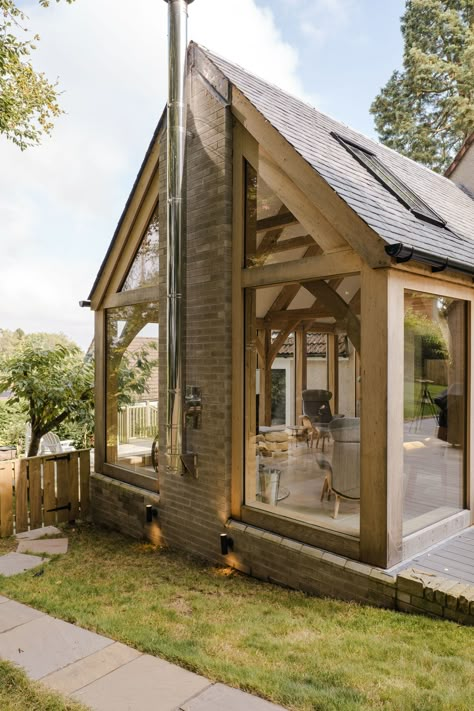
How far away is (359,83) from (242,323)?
23.2m

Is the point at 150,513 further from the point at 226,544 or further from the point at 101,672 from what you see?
the point at 101,672

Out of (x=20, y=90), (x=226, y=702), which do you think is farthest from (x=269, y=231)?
(x=20, y=90)

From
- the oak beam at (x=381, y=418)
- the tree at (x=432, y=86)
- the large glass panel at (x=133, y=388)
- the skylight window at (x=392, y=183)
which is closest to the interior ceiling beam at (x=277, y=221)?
the oak beam at (x=381, y=418)

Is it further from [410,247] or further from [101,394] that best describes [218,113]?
[101,394]

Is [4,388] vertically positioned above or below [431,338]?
below

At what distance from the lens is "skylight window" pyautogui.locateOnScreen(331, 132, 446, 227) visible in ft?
20.8

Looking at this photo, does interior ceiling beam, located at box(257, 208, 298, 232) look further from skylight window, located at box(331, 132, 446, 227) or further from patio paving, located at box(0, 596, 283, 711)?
patio paving, located at box(0, 596, 283, 711)

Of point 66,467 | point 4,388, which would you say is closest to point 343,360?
point 66,467

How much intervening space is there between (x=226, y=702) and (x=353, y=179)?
5009mm

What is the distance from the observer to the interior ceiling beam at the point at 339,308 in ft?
16.8

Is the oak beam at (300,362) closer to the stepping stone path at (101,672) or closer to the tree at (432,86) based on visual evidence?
the stepping stone path at (101,672)

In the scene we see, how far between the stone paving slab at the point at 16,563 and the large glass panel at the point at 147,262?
159 inches

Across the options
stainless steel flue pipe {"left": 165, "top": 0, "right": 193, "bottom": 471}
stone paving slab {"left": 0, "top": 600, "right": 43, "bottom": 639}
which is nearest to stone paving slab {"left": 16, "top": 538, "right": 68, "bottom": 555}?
stone paving slab {"left": 0, "top": 600, "right": 43, "bottom": 639}

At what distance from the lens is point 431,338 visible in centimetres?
553
